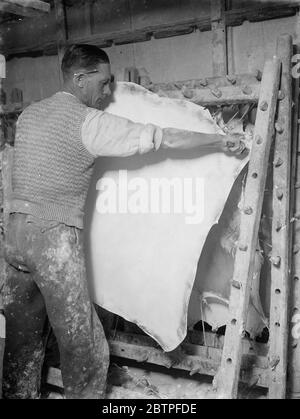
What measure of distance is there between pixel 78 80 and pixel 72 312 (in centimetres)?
102

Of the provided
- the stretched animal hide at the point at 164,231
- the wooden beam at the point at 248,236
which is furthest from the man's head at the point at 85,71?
the wooden beam at the point at 248,236

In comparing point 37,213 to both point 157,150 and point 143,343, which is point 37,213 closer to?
point 157,150

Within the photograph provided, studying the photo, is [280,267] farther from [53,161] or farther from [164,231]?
[53,161]

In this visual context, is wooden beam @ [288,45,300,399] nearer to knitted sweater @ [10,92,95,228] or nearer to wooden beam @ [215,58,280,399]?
wooden beam @ [215,58,280,399]

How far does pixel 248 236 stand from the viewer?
2219 mm

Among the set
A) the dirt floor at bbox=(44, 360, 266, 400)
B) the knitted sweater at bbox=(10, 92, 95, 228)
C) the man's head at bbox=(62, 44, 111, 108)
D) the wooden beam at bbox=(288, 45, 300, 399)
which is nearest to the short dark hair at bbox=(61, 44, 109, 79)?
the man's head at bbox=(62, 44, 111, 108)

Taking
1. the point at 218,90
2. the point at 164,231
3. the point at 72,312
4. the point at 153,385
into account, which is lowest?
the point at 153,385

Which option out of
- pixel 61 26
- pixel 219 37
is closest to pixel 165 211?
pixel 219 37

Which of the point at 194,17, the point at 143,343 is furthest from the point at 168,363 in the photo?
the point at 194,17

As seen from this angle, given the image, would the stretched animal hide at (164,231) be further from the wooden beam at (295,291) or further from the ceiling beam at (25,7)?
the ceiling beam at (25,7)

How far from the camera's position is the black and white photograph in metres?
2.32

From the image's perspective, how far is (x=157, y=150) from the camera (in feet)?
8.12

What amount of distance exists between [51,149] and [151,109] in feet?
1.73
